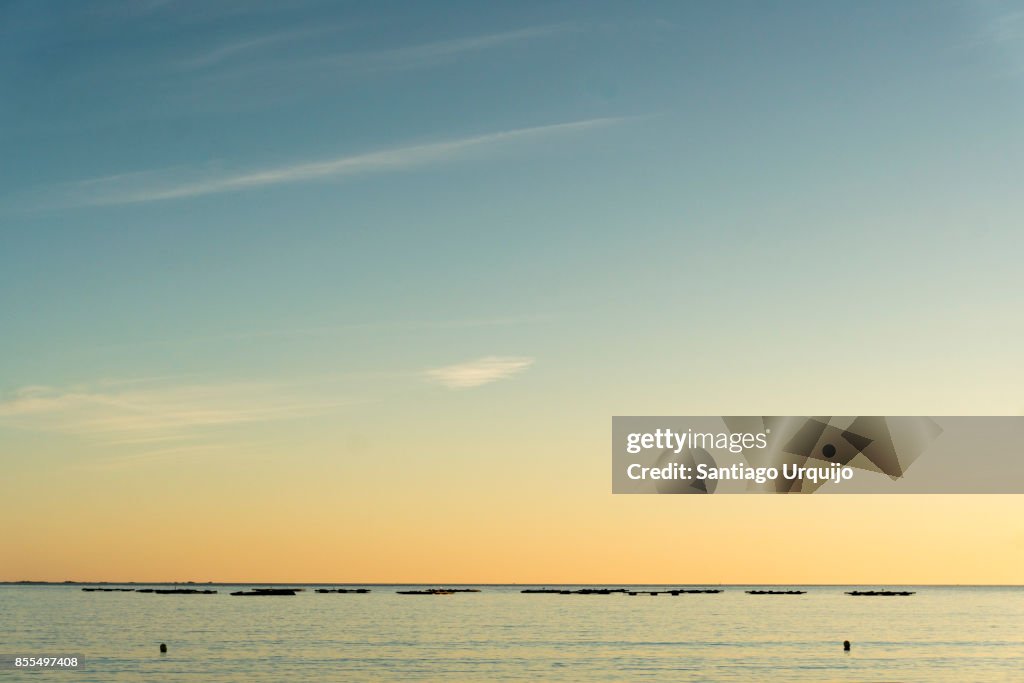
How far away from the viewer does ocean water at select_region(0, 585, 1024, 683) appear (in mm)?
71562

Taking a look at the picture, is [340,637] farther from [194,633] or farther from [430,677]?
[430,677]

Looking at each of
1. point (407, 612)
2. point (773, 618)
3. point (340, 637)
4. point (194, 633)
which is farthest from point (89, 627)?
point (773, 618)

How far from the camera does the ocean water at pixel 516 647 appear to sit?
235 feet

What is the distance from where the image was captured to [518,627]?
400ft

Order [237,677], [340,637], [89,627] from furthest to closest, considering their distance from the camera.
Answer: [89,627] → [340,637] → [237,677]

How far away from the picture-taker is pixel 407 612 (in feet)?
540

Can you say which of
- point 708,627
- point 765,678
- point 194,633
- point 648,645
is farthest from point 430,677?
point 708,627

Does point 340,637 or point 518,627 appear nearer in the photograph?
point 340,637

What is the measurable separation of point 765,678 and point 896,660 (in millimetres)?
18732

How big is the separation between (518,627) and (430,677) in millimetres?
53963

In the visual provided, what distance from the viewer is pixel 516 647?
91750 mm

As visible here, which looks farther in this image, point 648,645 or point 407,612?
point 407,612

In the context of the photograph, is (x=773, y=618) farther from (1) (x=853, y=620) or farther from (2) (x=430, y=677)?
(2) (x=430, y=677)

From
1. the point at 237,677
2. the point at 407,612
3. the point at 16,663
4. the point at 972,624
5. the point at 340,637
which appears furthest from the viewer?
the point at 407,612
